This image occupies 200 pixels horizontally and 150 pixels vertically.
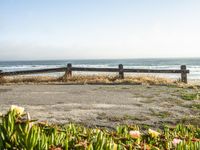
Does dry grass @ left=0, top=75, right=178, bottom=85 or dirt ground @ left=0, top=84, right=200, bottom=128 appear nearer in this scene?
dirt ground @ left=0, top=84, right=200, bottom=128

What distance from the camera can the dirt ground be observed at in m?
9.73

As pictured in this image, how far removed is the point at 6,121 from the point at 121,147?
448 mm

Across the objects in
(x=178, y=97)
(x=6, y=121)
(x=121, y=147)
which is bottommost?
(x=178, y=97)

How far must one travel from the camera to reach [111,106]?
39.3 ft

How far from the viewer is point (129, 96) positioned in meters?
14.6

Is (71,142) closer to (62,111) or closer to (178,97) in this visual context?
(62,111)

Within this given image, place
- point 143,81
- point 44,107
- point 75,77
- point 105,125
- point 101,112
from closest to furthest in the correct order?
1. point 105,125
2. point 101,112
3. point 44,107
4. point 143,81
5. point 75,77

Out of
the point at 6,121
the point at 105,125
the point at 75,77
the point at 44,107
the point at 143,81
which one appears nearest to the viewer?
the point at 6,121

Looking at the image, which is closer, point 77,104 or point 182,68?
point 77,104

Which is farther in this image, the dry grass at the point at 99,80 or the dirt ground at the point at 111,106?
the dry grass at the point at 99,80

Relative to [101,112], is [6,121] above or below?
above

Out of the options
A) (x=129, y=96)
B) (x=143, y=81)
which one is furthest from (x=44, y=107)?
(x=143, y=81)

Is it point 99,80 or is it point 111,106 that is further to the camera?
point 99,80

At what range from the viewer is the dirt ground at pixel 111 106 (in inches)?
383
